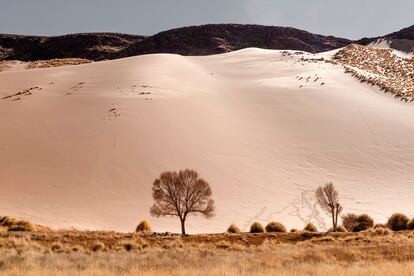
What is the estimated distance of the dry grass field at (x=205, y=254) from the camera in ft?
31.2

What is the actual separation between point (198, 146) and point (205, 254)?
57.3ft

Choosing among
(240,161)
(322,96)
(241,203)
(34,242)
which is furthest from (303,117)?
(34,242)

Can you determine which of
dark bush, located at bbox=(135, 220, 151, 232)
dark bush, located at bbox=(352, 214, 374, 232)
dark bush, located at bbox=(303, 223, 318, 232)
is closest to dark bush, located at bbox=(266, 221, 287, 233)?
dark bush, located at bbox=(303, 223, 318, 232)

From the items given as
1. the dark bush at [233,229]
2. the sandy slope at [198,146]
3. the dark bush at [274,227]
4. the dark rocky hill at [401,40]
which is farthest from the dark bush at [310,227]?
the dark rocky hill at [401,40]

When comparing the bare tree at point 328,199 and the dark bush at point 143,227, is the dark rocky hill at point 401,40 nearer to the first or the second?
the bare tree at point 328,199

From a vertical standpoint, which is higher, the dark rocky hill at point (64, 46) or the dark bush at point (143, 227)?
the dark rocky hill at point (64, 46)

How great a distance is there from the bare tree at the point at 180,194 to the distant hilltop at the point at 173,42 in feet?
293

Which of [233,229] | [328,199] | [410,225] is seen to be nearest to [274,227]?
[233,229]

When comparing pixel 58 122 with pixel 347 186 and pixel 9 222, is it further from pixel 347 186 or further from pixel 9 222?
pixel 347 186

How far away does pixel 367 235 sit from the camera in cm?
1933

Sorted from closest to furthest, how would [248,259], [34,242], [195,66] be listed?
[248,259], [34,242], [195,66]

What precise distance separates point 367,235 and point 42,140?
19083 millimetres

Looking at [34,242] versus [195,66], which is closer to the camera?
[34,242]

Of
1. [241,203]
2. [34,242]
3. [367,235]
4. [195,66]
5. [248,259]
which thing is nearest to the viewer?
[248,259]
